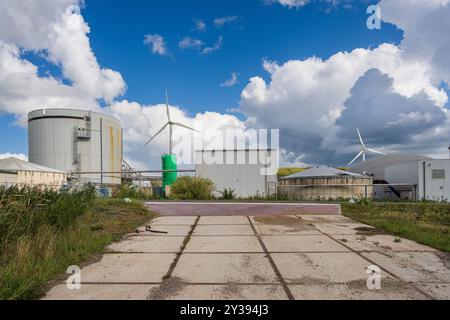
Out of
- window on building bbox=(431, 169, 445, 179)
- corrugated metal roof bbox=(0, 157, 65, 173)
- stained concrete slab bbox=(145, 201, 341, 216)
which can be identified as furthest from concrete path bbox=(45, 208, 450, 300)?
window on building bbox=(431, 169, 445, 179)

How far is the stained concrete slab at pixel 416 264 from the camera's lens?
3840 millimetres

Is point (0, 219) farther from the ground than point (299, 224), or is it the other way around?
point (0, 219)

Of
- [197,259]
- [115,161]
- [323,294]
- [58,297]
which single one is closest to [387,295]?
[323,294]

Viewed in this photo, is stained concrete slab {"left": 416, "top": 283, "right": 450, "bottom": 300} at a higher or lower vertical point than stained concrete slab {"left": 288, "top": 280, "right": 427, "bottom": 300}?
lower

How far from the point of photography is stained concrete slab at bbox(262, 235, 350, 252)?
5.30 m

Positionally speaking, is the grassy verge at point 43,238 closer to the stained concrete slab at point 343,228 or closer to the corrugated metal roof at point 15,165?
the stained concrete slab at point 343,228

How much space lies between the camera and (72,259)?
4480mm

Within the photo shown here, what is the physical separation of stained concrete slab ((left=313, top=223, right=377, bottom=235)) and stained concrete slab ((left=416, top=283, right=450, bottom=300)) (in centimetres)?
333

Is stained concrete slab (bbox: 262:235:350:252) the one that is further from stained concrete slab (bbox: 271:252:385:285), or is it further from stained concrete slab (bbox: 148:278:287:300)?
stained concrete slab (bbox: 148:278:287:300)

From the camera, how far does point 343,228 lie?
24.9ft

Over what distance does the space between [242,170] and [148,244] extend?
42.5 ft

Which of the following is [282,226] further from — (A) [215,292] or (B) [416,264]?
(A) [215,292]
